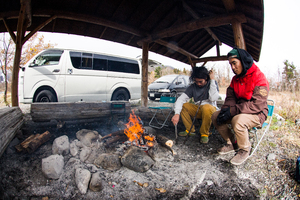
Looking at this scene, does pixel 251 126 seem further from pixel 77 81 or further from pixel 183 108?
pixel 77 81

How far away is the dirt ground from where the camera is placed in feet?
5.97

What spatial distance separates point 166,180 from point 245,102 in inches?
60.4

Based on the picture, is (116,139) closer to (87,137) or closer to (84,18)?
(87,137)

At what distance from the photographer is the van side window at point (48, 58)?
484cm

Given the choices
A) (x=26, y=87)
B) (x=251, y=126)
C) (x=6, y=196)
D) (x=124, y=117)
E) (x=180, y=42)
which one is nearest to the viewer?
(x=6, y=196)

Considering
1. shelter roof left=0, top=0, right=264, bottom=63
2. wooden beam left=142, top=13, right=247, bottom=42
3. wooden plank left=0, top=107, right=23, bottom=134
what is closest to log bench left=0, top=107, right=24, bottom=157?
wooden plank left=0, top=107, right=23, bottom=134

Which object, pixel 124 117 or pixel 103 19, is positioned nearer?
pixel 124 117

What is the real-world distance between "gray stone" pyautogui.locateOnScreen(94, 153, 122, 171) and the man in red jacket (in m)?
1.65

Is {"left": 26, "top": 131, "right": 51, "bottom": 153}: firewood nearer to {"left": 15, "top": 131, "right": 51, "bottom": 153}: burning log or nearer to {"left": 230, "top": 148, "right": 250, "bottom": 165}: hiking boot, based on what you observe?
{"left": 15, "top": 131, "right": 51, "bottom": 153}: burning log

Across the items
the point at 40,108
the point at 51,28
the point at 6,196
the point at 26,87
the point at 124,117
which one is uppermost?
the point at 51,28

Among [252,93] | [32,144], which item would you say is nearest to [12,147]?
[32,144]

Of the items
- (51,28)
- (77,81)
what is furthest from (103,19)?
(77,81)

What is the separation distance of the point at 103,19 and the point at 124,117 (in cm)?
270

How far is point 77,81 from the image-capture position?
5.27 meters
